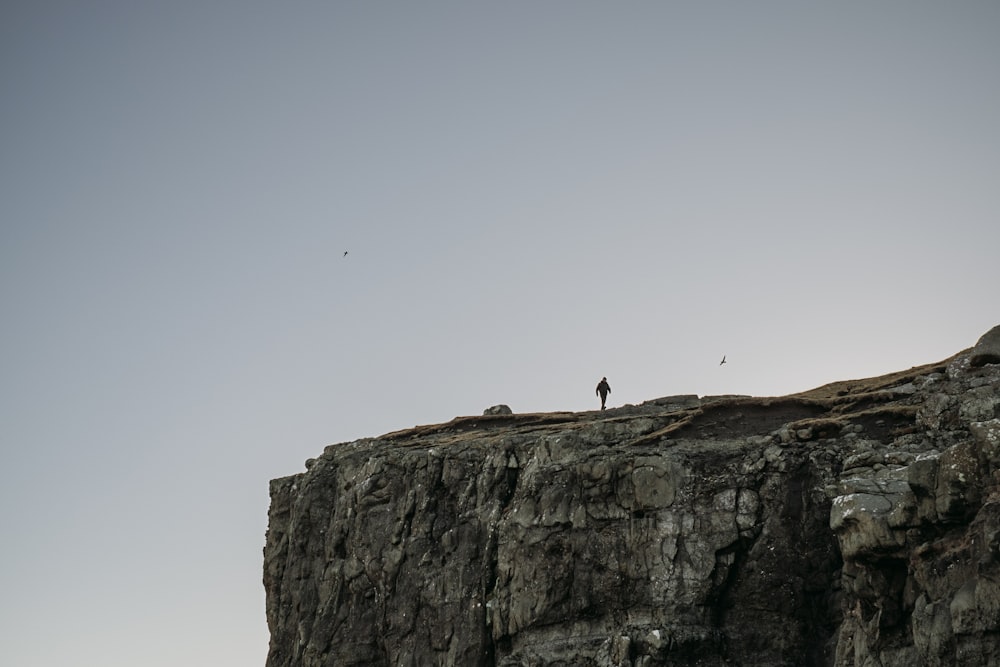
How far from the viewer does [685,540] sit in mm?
58250

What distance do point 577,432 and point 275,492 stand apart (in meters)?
26.0

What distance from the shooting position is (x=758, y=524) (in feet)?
189

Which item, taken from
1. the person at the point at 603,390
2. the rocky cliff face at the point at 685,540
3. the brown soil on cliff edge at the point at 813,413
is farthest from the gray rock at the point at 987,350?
the person at the point at 603,390

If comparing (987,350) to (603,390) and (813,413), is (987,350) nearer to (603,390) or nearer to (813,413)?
(813,413)

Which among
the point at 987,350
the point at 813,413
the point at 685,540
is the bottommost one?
the point at 685,540

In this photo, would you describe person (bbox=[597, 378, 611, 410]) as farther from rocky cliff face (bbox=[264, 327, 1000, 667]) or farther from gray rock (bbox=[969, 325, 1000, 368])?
gray rock (bbox=[969, 325, 1000, 368])

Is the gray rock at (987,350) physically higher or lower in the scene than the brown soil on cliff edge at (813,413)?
higher

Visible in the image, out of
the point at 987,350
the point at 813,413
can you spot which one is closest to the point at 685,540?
the point at 813,413

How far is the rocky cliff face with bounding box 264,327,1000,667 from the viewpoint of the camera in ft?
147

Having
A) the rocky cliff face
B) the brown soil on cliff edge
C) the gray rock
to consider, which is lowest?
the rocky cliff face

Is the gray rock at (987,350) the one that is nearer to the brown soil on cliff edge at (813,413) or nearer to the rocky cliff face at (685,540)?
the rocky cliff face at (685,540)

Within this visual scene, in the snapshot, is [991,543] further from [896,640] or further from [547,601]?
[547,601]

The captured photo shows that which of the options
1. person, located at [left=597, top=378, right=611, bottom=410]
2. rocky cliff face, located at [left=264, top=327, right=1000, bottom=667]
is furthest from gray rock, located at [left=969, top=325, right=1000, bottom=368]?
person, located at [left=597, top=378, right=611, bottom=410]

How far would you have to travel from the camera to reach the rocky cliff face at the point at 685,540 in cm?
4484
